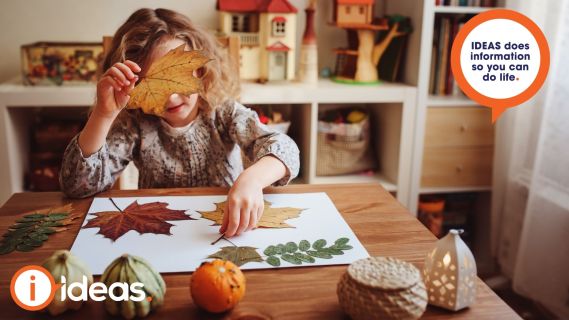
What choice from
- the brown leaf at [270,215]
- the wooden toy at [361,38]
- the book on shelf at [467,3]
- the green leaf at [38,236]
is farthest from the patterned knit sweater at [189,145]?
the book on shelf at [467,3]

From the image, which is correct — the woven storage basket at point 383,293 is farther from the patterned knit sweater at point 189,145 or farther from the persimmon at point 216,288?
the patterned knit sweater at point 189,145

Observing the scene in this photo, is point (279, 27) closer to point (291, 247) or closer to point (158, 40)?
point (158, 40)

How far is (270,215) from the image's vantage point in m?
0.86

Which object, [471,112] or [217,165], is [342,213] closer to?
Result: [217,165]

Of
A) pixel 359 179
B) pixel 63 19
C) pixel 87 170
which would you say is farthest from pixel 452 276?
pixel 63 19

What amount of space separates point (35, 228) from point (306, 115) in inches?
48.9

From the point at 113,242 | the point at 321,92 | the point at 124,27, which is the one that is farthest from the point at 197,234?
the point at 321,92

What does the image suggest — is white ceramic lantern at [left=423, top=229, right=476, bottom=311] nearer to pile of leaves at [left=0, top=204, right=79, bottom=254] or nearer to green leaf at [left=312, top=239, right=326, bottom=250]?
green leaf at [left=312, top=239, right=326, bottom=250]

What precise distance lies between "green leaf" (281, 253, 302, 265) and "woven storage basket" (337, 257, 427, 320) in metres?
0.14

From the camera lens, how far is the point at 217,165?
48.3 inches

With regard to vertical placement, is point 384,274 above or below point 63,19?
below

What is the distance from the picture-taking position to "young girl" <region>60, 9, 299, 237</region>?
968 millimetres

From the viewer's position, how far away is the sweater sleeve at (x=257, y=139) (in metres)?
1.01

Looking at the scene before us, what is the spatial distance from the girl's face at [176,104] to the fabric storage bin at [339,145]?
860 millimetres
